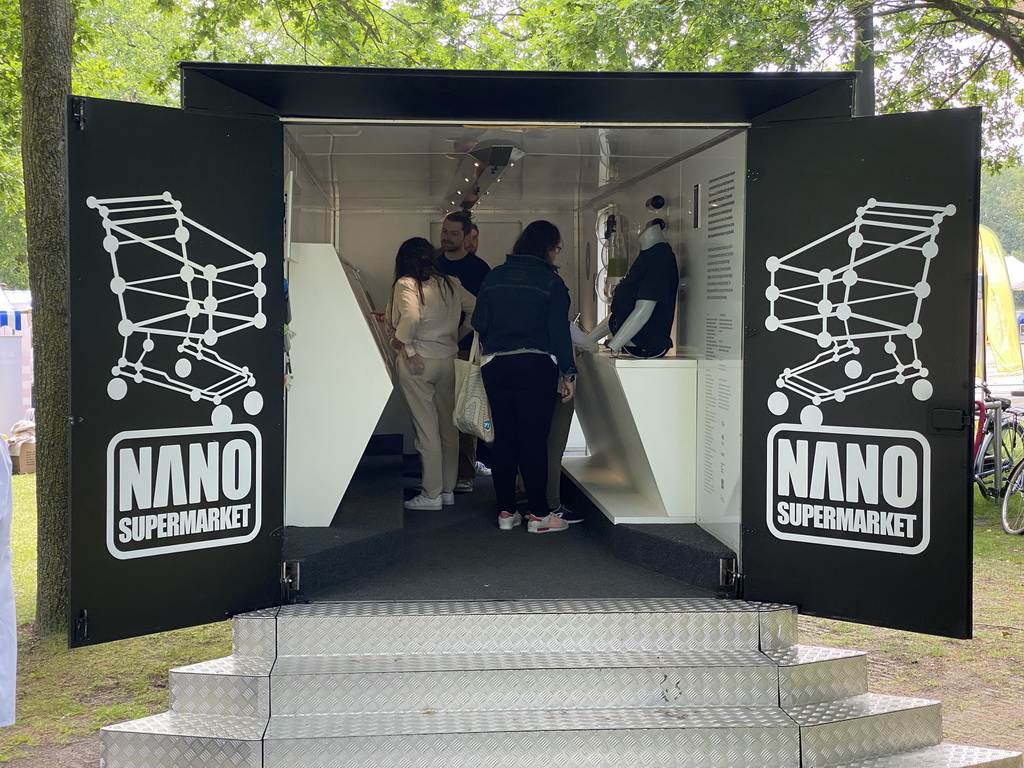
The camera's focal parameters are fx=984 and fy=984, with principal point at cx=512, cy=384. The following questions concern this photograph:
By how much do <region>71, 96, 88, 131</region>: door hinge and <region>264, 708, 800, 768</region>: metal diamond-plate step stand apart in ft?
7.27

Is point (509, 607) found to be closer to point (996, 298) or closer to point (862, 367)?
point (862, 367)

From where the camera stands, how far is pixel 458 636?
12.6 feet

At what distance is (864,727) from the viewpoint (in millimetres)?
3578

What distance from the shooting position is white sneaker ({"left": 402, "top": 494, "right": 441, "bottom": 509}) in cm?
608

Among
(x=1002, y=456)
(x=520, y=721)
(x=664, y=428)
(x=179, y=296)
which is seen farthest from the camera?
(x=1002, y=456)

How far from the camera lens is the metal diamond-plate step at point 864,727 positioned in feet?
11.4

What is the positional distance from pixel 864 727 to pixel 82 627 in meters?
2.85

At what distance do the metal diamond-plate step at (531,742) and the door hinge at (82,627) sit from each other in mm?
757

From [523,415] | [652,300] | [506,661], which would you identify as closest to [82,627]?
[506,661]

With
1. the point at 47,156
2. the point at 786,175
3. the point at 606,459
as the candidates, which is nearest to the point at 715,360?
the point at 786,175

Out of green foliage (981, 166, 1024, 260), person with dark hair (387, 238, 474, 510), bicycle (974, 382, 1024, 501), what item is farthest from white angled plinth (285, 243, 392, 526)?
green foliage (981, 166, 1024, 260)

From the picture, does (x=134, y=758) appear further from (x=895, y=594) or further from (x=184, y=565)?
(x=895, y=594)

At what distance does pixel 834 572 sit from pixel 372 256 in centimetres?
508

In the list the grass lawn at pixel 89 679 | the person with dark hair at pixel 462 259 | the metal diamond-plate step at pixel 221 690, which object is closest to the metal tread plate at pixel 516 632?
the metal diamond-plate step at pixel 221 690
